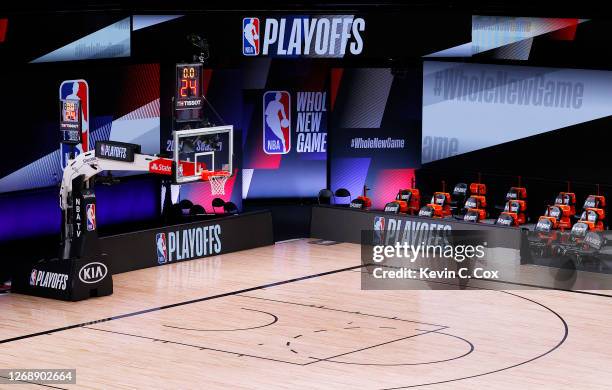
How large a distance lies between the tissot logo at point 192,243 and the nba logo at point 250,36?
4454 millimetres

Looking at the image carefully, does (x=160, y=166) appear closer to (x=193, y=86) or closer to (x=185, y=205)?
(x=193, y=86)

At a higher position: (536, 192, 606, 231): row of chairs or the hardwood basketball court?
(536, 192, 606, 231): row of chairs

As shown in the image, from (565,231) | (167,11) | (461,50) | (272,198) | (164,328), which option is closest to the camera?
(164,328)

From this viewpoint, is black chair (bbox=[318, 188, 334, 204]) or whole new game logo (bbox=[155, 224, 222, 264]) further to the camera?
black chair (bbox=[318, 188, 334, 204])

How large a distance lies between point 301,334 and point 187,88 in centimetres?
735

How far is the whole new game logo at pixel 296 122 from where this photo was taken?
30484mm

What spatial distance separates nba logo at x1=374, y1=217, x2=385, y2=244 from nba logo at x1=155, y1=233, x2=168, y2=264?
16.0ft

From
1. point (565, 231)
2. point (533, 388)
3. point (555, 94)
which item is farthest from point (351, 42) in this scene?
point (533, 388)

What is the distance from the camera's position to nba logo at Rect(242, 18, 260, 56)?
1086 inches

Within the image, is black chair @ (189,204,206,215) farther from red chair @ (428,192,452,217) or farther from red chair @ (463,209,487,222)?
red chair @ (463,209,487,222)

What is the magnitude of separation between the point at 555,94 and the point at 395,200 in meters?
4.62

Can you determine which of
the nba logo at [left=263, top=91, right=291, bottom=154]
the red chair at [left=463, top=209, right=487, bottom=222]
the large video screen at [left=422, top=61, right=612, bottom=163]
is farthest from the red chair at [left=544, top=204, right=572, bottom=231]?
the nba logo at [left=263, top=91, right=291, bottom=154]

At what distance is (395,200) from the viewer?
29.5 meters

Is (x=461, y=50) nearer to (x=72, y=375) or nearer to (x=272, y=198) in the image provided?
(x=272, y=198)
